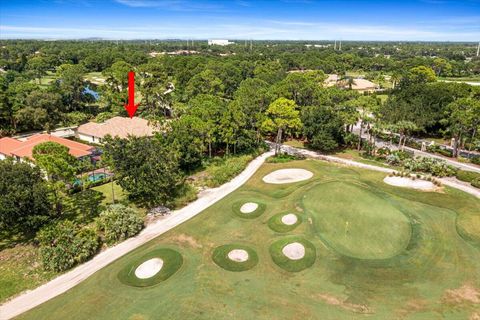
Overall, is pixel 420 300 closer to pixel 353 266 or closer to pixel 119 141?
pixel 353 266

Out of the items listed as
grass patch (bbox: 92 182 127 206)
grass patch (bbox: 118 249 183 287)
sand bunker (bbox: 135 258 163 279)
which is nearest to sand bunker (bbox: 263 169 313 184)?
grass patch (bbox: 92 182 127 206)

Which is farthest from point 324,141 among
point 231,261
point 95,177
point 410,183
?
point 95,177

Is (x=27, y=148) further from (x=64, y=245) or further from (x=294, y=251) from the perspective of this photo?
(x=294, y=251)

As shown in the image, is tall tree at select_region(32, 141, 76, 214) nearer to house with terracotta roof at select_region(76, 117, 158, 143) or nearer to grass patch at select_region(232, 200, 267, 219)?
grass patch at select_region(232, 200, 267, 219)

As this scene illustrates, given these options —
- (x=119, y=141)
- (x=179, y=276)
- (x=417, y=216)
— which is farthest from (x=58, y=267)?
(x=417, y=216)

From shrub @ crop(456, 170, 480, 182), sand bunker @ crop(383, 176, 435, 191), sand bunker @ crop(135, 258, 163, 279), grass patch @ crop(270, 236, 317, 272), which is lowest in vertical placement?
sand bunker @ crop(135, 258, 163, 279)

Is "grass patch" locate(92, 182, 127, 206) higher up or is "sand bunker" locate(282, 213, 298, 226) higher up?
"sand bunker" locate(282, 213, 298, 226)
